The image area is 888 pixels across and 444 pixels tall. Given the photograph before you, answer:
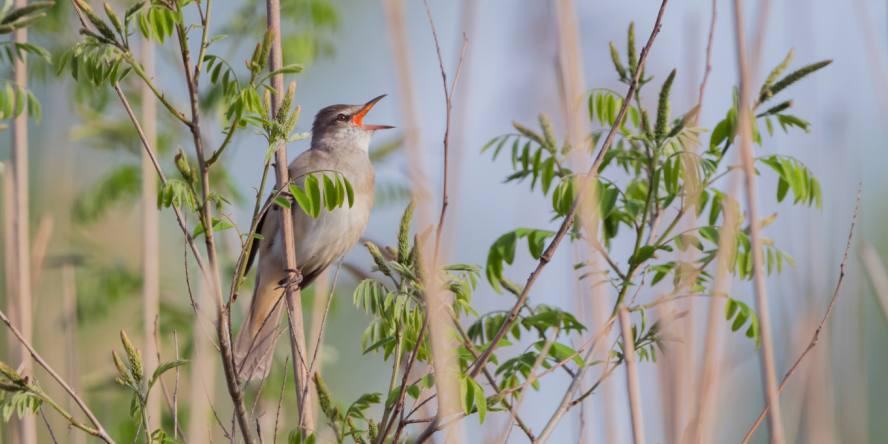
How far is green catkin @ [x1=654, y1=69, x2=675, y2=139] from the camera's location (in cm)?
139

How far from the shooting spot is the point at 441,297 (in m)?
1.39

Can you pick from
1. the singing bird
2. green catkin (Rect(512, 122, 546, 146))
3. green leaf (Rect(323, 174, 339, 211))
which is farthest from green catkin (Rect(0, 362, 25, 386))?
the singing bird

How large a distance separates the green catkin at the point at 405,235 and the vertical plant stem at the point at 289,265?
1.18 feet

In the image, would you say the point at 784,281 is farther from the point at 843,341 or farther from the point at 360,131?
the point at 360,131

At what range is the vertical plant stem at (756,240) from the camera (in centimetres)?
121

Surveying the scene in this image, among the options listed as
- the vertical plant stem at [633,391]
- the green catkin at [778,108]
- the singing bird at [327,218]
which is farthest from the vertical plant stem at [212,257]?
the singing bird at [327,218]

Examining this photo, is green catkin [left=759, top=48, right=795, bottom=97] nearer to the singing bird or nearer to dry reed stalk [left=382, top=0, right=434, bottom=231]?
dry reed stalk [left=382, top=0, right=434, bottom=231]

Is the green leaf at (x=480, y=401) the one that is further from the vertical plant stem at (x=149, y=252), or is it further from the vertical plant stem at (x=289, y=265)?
the vertical plant stem at (x=149, y=252)

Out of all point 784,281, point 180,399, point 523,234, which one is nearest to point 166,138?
point 180,399

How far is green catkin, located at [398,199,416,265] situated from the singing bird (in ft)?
5.34

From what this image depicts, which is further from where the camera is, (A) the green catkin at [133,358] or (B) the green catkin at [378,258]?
(B) the green catkin at [378,258]

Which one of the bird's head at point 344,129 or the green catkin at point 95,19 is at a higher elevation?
the bird's head at point 344,129

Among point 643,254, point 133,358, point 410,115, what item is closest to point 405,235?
point 410,115

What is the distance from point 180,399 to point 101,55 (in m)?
3.62
